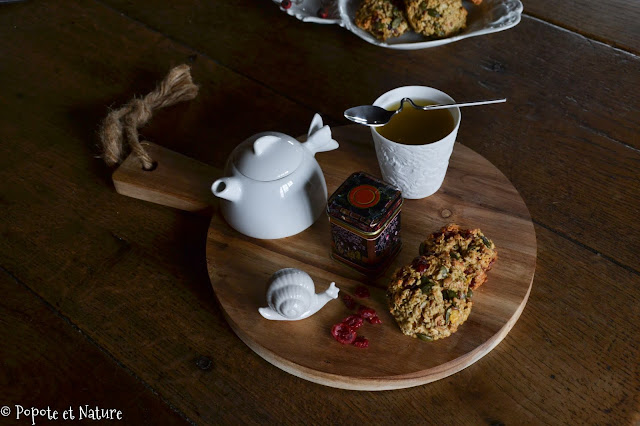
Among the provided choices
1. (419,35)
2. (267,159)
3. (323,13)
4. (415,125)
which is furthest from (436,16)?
(267,159)

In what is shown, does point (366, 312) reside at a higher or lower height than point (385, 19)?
lower

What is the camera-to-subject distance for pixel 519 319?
2.81ft

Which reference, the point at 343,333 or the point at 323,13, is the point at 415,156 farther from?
the point at 323,13

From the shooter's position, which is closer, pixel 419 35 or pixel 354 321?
pixel 354 321

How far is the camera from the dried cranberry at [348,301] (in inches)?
33.0

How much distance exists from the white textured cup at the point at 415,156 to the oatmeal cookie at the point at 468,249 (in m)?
0.10

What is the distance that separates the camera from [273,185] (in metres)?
0.85

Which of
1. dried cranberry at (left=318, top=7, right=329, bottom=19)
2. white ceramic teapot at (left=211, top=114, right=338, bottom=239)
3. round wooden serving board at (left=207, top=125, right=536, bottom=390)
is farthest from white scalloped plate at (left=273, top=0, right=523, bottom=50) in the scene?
white ceramic teapot at (left=211, top=114, right=338, bottom=239)

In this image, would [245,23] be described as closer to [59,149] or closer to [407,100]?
[59,149]

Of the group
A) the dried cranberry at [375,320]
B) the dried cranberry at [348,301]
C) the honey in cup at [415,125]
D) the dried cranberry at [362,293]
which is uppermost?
the honey in cup at [415,125]

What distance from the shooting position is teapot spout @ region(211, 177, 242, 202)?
85 cm

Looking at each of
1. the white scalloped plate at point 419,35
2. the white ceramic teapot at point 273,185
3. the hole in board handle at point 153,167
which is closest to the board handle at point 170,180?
the hole in board handle at point 153,167

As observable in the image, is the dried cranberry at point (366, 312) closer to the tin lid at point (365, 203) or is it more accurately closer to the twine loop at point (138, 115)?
the tin lid at point (365, 203)

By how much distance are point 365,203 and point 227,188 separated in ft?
0.65
